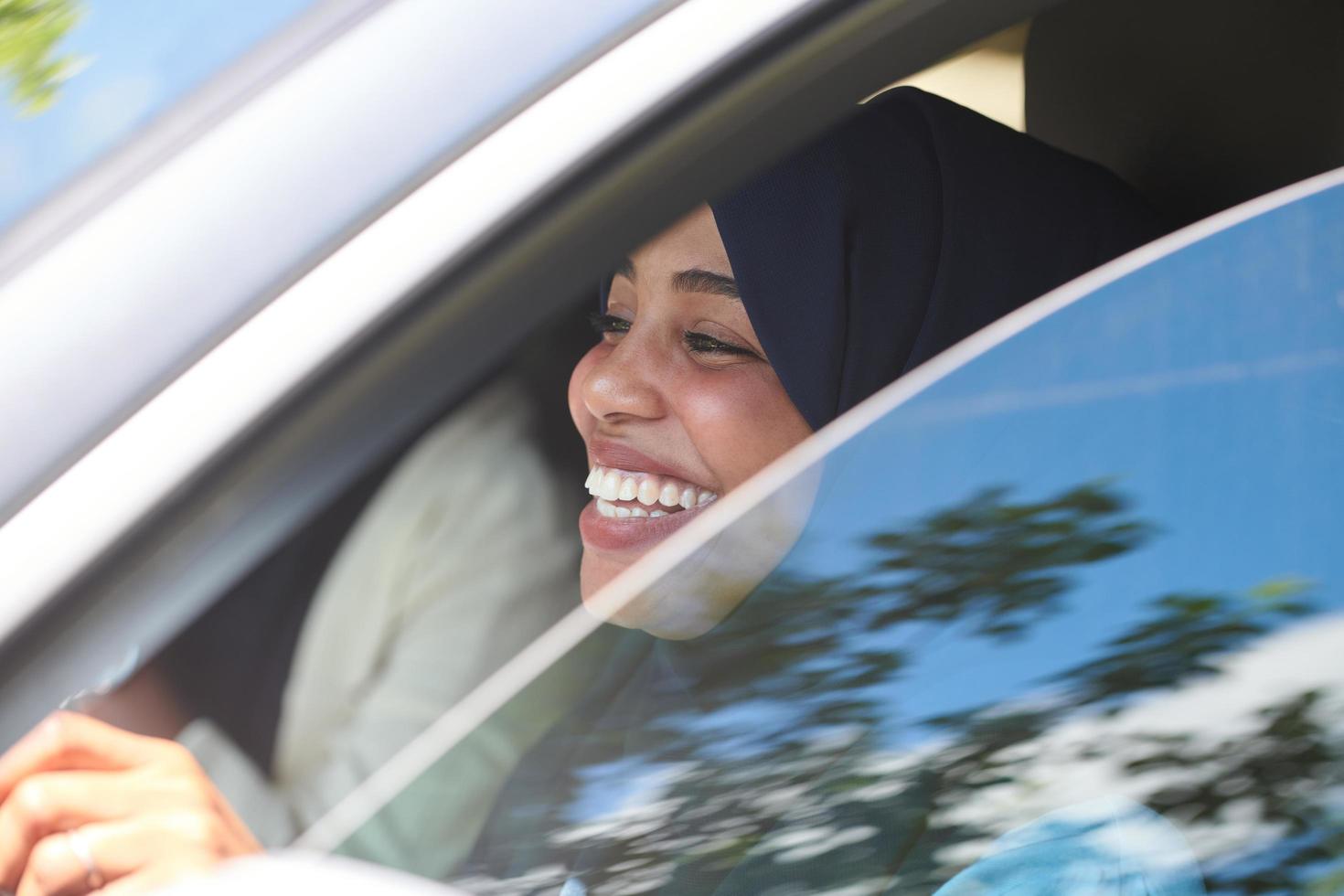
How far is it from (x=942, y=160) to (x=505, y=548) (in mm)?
732

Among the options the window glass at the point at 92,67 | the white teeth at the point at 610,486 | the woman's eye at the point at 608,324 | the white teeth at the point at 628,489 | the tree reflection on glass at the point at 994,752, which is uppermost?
the window glass at the point at 92,67

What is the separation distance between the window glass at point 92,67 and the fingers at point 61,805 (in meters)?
0.34

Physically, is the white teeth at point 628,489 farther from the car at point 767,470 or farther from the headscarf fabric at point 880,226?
the car at point 767,470

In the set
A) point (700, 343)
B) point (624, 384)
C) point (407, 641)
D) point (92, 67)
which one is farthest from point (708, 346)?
point (92, 67)

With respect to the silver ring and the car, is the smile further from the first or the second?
the silver ring

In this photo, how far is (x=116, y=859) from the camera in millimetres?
822

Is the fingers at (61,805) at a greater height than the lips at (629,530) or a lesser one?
greater

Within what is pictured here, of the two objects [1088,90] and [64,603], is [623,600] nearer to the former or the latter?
[64,603]

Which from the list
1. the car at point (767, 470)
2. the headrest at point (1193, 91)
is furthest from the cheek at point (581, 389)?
the headrest at point (1193, 91)

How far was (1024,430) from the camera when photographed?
1.04 meters

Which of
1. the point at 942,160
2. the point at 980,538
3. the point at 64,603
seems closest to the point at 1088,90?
the point at 942,160

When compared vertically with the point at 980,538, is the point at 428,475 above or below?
above

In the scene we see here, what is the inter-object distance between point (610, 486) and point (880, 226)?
1.65 ft

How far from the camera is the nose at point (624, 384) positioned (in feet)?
5.80
